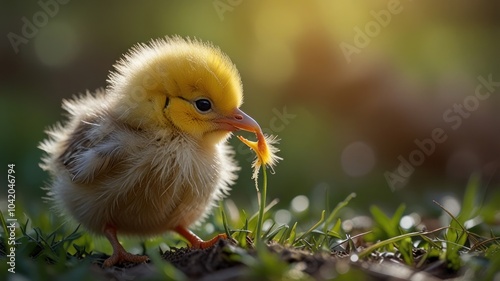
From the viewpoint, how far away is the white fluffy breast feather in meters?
3.36

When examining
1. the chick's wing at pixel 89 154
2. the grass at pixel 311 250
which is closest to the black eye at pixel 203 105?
the chick's wing at pixel 89 154

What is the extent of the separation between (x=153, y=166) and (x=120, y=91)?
19.6 inches

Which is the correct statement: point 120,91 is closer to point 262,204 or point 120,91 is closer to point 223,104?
point 223,104

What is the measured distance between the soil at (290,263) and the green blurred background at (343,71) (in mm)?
3954

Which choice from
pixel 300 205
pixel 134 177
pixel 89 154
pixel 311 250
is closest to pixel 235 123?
pixel 134 177

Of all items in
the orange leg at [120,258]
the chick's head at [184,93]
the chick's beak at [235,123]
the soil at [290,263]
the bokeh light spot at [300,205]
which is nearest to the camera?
the soil at [290,263]

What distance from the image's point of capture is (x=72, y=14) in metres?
8.41

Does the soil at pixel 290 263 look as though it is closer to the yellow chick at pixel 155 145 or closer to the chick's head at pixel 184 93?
the yellow chick at pixel 155 145

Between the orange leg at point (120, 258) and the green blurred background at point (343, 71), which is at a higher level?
the green blurred background at point (343, 71)

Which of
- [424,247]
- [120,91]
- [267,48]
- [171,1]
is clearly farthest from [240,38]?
[424,247]

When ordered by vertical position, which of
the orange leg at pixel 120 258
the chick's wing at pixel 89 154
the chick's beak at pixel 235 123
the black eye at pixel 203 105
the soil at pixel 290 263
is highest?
the black eye at pixel 203 105

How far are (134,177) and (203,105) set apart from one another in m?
0.52

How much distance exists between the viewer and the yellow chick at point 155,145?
3.37 metres

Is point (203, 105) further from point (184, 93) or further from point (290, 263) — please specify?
point (290, 263)
